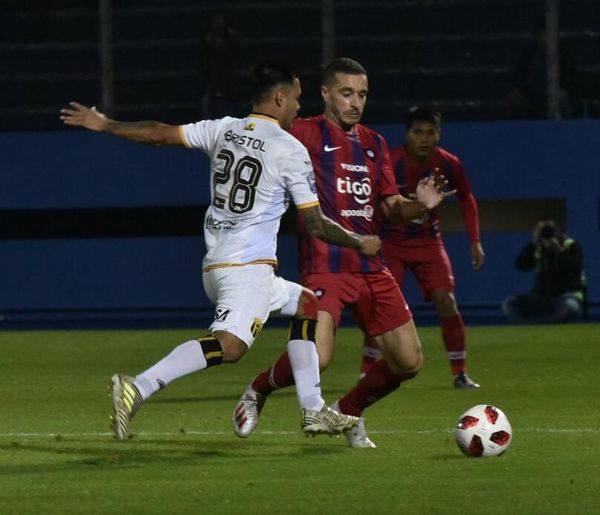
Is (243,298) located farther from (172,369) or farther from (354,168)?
(354,168)

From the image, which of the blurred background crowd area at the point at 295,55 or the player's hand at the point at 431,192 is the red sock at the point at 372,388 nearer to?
the player's hand at the point at 431,192

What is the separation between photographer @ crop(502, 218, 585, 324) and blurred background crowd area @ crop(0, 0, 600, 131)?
6.85ft

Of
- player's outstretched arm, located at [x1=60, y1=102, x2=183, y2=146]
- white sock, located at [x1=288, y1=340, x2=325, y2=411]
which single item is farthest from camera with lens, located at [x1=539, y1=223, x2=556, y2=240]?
player's outstretched arm, located at [x1=60, y1=102, x2=183, y2=146]

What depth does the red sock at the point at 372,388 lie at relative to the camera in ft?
28.6

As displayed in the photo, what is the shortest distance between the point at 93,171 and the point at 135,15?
6.98 ft

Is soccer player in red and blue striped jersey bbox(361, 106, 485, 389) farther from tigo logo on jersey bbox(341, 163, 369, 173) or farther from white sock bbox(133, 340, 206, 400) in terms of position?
white sock bbox(133, 340, 206, 400)

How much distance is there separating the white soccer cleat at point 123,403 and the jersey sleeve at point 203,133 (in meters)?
1.29

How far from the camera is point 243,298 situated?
8.03m

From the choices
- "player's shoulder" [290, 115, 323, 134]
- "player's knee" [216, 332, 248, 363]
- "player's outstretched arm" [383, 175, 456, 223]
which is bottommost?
"player's knee" [216, 332, 248, 363]

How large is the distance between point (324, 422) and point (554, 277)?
11.9 meters

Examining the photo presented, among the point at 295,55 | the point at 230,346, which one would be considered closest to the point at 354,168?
the point at 230,346

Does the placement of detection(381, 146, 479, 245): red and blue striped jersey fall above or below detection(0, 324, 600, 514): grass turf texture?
above

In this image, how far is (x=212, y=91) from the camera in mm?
20672

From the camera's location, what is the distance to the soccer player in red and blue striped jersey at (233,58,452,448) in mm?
8711
